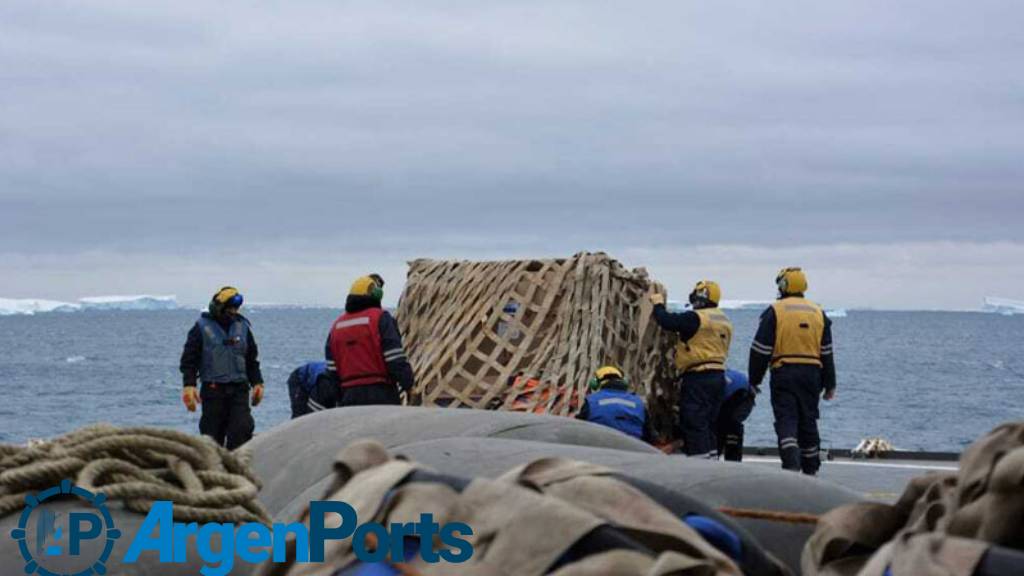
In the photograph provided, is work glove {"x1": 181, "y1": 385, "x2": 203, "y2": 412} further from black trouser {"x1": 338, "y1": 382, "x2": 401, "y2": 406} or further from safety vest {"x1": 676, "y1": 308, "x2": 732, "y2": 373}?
safety vest {"x1": 676, "y1": 308, "x2": 732, "y2": 373}

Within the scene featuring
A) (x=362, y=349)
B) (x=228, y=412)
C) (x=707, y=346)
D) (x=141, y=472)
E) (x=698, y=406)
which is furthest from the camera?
(x=228, y=412)

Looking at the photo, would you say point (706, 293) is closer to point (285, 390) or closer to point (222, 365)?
point (222, 365)

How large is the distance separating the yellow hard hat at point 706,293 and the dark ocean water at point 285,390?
1232 centimetres

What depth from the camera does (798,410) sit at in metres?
13.1

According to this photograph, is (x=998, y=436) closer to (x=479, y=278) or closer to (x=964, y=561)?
(x=964, y=561)

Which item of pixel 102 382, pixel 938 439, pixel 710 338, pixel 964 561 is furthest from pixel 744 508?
pixel 102 382

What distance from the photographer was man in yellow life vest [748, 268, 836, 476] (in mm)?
13047

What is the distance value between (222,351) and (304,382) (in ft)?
3.70

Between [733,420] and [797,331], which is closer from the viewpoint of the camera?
[797,331]

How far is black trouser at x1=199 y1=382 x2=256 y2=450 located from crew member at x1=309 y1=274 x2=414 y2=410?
1819mm

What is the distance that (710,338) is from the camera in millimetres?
13398

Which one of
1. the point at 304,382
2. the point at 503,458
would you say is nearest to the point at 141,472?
the point at 503,458

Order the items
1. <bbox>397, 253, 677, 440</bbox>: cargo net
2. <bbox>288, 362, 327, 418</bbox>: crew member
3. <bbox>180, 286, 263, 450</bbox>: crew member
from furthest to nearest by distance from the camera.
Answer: <bbox>180, 286, 263, 450</bbox>: crew member → <bbox>397, 253, 677, 440</bbox>: cargo net → <bbox>288, 362, 327, 418</bbox>: crew member

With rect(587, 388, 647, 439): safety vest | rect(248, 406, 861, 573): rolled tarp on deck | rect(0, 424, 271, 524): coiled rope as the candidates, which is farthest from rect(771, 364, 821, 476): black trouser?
rect(0, 424, 271, 524): coiled rope
